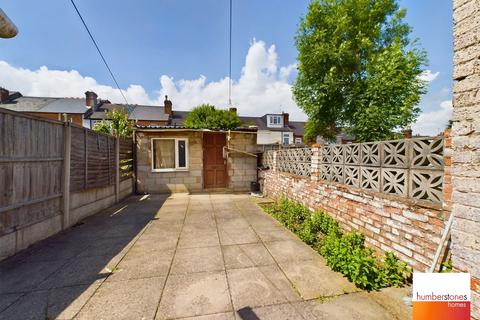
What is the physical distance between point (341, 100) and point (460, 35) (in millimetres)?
11857

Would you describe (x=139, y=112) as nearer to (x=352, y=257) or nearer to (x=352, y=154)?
(x=352, y=154)

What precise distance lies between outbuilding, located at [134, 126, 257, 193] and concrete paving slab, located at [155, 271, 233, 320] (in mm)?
6250

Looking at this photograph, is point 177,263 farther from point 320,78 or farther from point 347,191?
point 320,78

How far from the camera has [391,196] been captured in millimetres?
2793

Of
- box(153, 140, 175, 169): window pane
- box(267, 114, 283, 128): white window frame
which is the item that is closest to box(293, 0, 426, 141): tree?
box(153, 140, 175, 169): window pane

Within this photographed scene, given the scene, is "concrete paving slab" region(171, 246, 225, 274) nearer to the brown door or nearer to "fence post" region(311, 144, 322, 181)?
"fence post" region(311, 144, 322, 181)

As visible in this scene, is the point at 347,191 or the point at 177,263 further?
the point at 347,191

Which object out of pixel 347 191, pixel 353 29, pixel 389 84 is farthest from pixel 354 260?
pixel 353 29

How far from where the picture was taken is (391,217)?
2750 mm

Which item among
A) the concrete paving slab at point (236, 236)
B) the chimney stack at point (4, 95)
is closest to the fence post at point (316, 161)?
the concrete paving slab at point (236, 236)

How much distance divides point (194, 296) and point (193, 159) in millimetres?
6797

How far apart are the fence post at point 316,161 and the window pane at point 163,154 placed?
6.15 metres

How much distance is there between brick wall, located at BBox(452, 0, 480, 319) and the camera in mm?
1545

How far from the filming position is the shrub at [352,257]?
7.94ft
